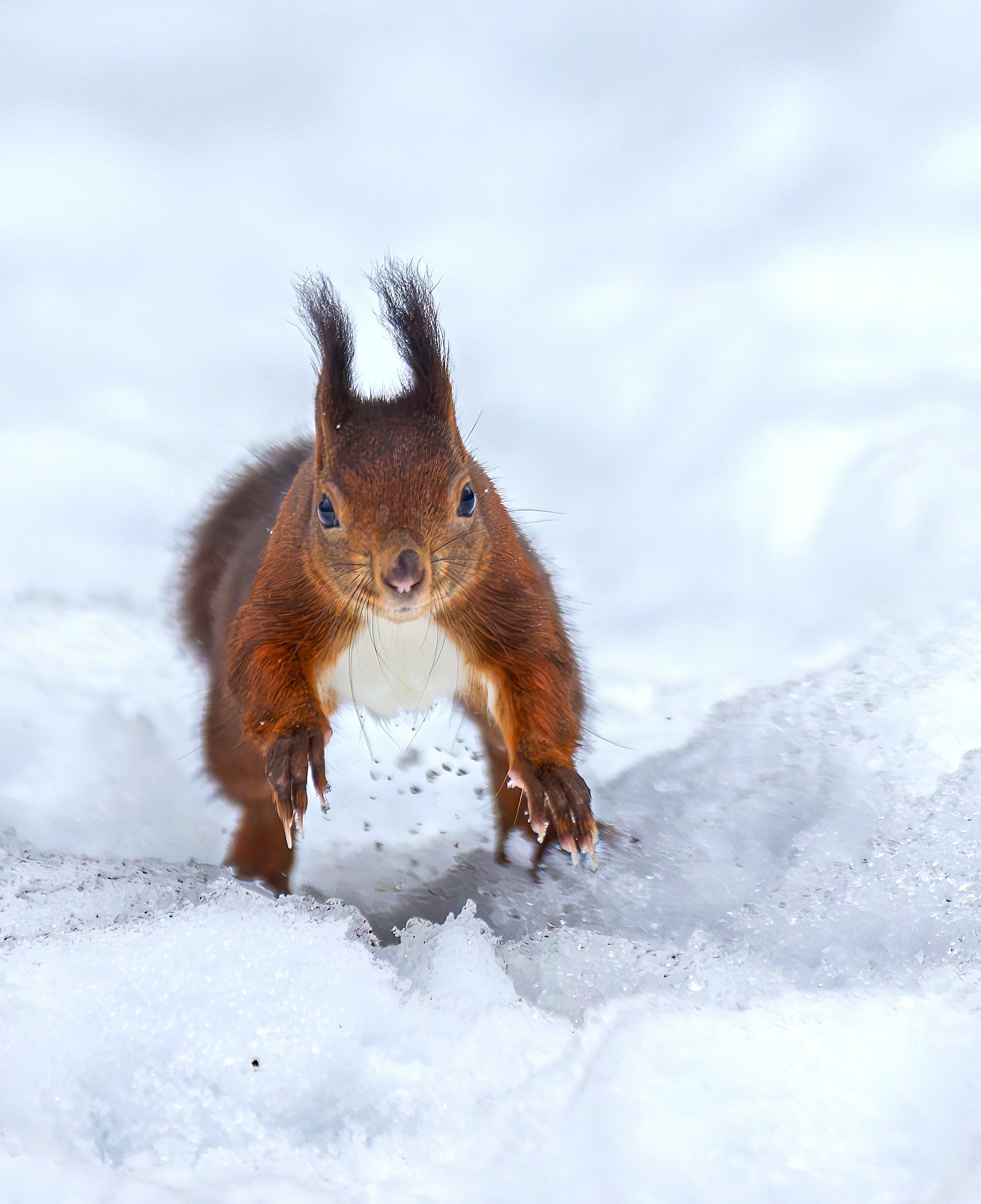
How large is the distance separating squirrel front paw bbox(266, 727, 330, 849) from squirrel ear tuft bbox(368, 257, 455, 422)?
2.81 ft

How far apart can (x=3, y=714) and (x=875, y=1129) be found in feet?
9.61

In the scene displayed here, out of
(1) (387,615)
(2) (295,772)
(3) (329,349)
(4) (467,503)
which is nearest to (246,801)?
(2) (295,772)

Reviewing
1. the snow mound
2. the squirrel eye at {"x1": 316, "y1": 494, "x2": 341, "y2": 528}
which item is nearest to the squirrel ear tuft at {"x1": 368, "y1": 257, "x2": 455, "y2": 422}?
the squirrel eye at {"x1": 316, "y1": 494, "x2": 341, "y2": 528}

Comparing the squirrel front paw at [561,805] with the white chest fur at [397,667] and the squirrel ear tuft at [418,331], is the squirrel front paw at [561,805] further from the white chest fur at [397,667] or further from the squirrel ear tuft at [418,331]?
the squirrel ear tuft at [418,331]

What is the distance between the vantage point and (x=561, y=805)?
246 cm

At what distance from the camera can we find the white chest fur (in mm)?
2809

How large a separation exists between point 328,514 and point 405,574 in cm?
40

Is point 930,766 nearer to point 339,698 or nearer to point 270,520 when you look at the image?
point 339,698

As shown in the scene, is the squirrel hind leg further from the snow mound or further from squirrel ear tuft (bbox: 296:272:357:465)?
squirrel ear tuft (bbox: 296:272:357:465)

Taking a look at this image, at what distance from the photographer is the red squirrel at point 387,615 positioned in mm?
2377

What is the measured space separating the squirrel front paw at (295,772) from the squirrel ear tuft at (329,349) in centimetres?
68

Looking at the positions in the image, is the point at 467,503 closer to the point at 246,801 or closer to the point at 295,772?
the point at 295,772

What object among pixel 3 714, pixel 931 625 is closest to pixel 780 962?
pixel 931 625

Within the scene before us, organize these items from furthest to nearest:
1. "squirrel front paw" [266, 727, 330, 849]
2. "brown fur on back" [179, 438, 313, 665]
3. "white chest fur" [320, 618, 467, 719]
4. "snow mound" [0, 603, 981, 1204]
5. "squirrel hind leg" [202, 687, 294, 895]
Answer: "brown fur on back" [179, 438, 313, 665] → "squirrel hind leg" [202, 687, 294, 895] → "white chest fur" [320, 618, 467, 719] → "squirrel front paw" [266, 727, 330, 849] → "snow mound" [0, 603, 981, 1204]
